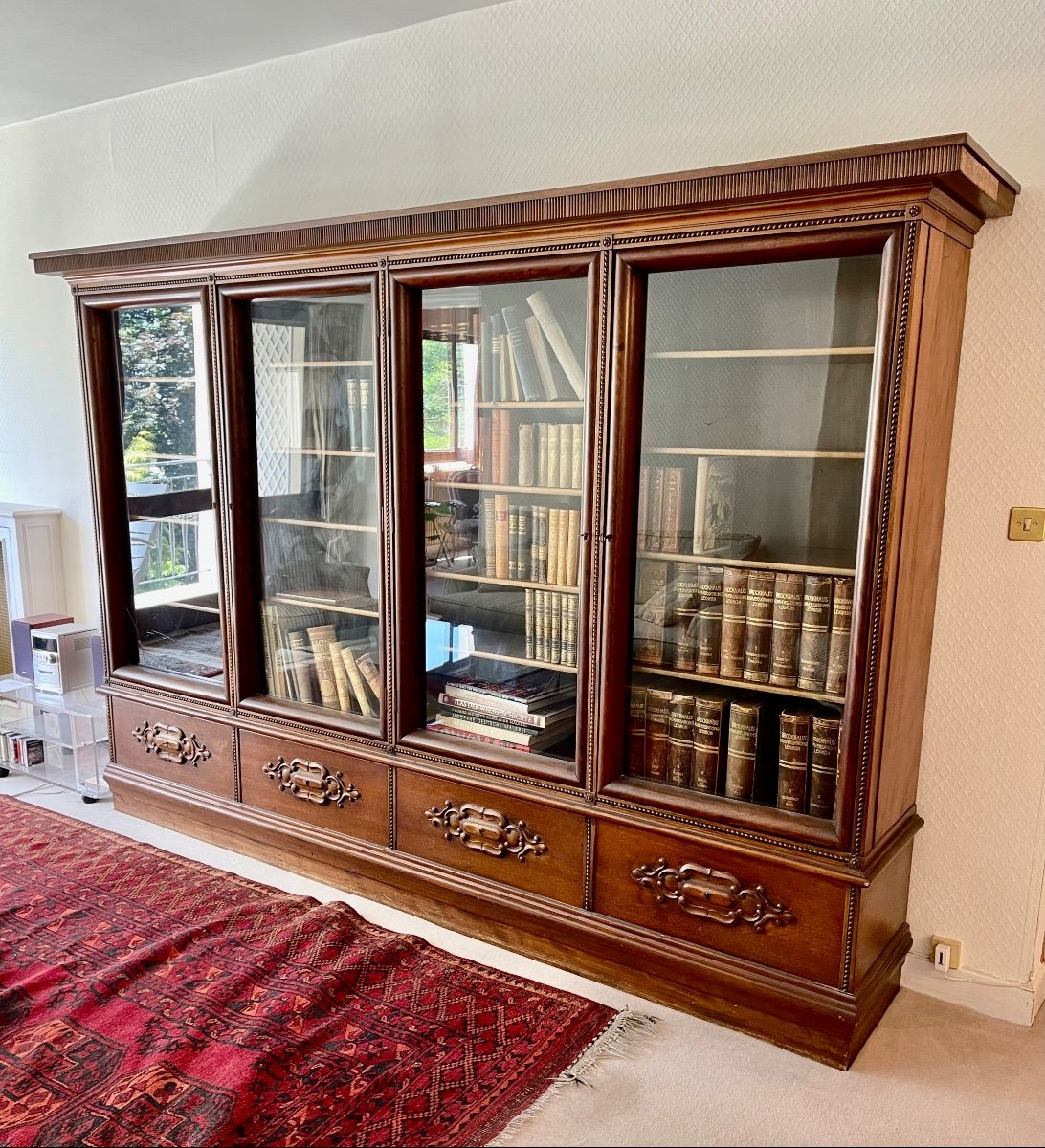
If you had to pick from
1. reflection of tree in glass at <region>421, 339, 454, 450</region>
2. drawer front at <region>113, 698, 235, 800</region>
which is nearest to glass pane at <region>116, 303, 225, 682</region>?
drawer front at <region>113, 698, 235, 800</region>

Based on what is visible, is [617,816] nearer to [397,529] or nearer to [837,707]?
[837,707]

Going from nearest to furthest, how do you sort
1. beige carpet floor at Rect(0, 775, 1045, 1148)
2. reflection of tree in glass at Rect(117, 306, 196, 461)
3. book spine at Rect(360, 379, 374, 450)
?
beige carpet floor at Rect(0, 775, 1045, 1148) < book spine at Rect(360, 379, 374, 450) < reflection of tree in glass at Rect(117, 306, 196, 461)

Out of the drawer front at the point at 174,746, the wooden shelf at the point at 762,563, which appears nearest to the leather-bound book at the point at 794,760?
the wooden shelf at the point at 762,563

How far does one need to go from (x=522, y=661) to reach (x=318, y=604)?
718mm

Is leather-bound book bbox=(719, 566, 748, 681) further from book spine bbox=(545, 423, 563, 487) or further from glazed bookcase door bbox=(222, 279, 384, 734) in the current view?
glazed bookcase door bbox=(222, 279, 384, 734)

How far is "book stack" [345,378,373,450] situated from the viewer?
103 inches

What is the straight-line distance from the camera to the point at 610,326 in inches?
81.2

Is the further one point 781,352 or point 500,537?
point 500,537

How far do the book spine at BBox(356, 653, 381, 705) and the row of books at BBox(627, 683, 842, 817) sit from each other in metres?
0.79

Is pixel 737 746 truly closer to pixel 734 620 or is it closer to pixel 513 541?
pixel 734 620

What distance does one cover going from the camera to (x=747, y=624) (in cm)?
213

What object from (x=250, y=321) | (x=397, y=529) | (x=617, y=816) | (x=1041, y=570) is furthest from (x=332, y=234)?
(x=1041, y=570)

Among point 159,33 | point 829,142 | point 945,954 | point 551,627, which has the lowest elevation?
point 945,954

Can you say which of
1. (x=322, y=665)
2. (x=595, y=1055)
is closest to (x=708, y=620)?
(x=595, y=1055)
